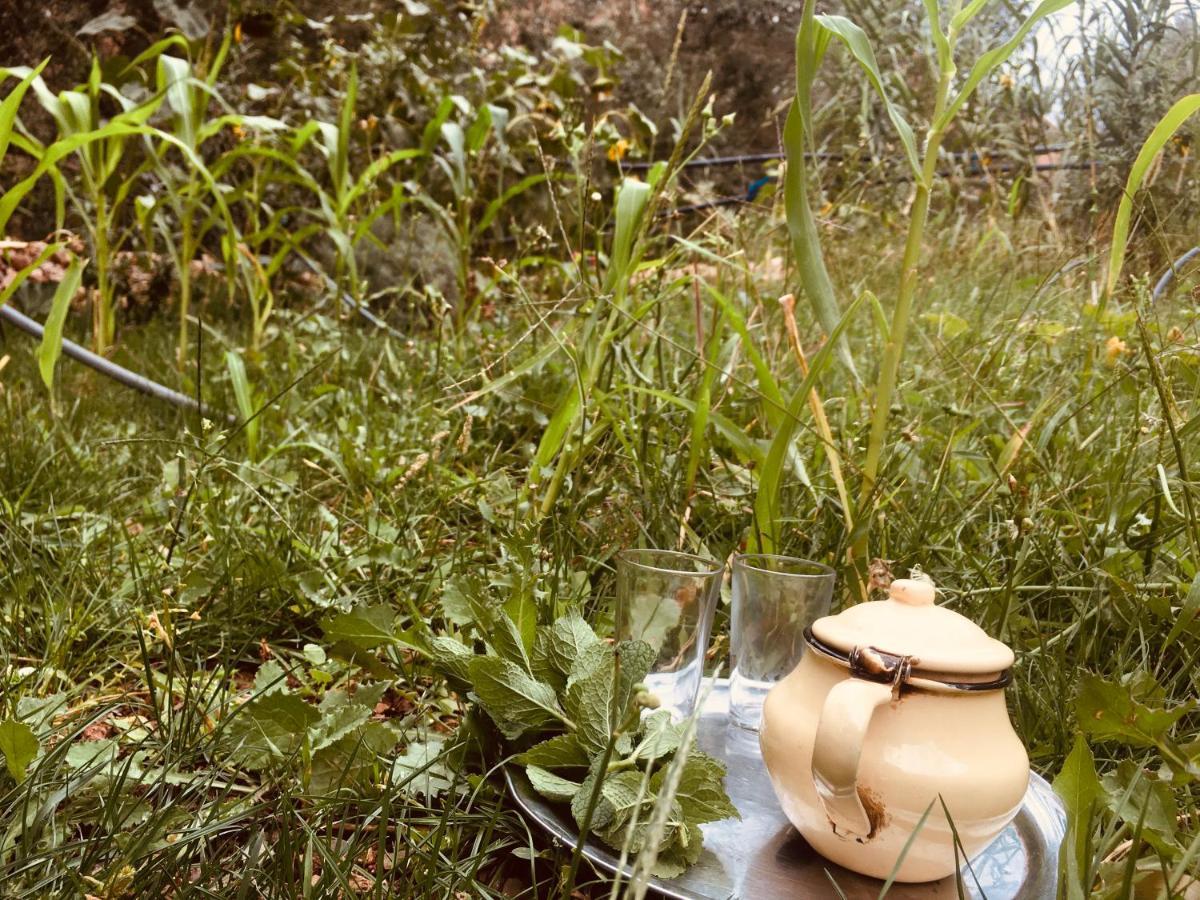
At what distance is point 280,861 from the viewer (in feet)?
2.26

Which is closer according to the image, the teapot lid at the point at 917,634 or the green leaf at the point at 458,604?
the teapot lid at the point at 917,634

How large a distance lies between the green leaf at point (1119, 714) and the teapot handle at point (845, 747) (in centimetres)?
21

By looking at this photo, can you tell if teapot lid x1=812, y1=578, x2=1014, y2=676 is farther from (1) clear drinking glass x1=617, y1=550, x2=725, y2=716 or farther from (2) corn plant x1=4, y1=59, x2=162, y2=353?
(2) corn plant x1=4, y1=59, x2=162, y2=353

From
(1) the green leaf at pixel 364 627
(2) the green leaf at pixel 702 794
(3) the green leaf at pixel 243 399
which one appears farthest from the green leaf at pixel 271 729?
(3) the green leaf at pixel 243 399

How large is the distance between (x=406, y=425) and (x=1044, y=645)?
1.30m

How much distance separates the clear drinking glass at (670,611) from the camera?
2.84 feet

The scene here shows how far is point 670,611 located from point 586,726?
0.44ft

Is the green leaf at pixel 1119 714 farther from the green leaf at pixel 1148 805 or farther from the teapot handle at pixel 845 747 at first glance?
the teapot handle at pixel 845 747

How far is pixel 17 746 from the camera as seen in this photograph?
30.7 inches

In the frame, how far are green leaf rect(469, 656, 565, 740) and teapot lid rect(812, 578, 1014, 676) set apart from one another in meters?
0.26

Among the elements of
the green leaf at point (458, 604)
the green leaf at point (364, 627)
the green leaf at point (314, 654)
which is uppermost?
the green leaf at point (458, 604)

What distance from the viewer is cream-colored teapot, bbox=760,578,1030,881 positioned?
67 centimetres

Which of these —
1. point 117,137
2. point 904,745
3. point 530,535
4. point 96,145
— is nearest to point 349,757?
point 530,535

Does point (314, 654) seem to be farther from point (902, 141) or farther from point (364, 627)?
point (902, 141)
